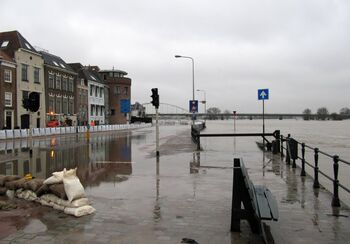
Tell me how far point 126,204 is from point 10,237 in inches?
97.4

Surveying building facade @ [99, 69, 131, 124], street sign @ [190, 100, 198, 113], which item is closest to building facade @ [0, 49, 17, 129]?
street sign @ [190, 100, 198, 113]

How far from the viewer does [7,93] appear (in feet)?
137

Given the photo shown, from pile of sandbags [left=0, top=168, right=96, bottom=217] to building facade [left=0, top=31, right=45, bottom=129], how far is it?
38.0 metres

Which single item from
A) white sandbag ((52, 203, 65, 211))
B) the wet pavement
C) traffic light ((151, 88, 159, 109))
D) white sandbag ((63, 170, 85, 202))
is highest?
traffic light ((151, 88, 159, 109))

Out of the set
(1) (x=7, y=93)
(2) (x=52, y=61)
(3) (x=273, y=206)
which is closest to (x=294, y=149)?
(3) (x=273, y=206)

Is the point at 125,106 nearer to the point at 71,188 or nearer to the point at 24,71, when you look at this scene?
the point at 24,71

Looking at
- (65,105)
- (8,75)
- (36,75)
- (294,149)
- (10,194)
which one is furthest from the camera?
(65,105)

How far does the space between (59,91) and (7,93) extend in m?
14.0

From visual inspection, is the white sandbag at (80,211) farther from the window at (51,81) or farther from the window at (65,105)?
the window at (65,105)

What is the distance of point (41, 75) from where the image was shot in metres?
50.2

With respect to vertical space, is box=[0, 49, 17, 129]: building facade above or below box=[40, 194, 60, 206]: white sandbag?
above

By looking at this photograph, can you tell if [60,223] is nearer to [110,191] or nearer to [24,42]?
[110,191]

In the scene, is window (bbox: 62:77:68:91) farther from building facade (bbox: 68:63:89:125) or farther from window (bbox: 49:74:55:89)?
building facade (bbox: 68:63:89:125)

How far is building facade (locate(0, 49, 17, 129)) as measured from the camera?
40.8 metres
